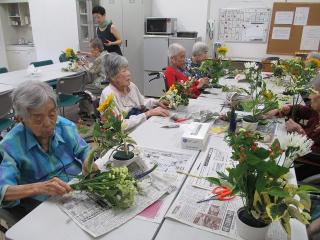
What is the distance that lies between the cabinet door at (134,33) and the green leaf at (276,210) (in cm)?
513

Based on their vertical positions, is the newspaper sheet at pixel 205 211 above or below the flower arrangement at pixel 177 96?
below

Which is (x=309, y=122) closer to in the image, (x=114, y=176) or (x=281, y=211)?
(x=281, y=211)

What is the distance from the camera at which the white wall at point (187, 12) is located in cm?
559

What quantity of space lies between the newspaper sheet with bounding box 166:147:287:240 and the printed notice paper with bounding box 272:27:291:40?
190 inches

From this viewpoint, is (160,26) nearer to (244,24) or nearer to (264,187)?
(244,24)

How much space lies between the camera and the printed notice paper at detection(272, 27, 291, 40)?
5.29 m

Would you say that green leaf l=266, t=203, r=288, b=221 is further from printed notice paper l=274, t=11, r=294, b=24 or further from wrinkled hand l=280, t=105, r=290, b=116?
printed notice paper l=274, t=11, r=294, b=24

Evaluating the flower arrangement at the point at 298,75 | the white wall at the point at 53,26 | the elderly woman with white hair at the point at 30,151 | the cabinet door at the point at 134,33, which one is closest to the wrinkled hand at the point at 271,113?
the flower arrangement at the point at 298,75

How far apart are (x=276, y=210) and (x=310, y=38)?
532cm

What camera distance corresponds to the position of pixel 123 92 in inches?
95.2

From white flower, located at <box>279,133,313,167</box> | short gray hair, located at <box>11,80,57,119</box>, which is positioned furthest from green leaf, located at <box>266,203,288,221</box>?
short gray hair, located at <box>11,80,57,119</box>

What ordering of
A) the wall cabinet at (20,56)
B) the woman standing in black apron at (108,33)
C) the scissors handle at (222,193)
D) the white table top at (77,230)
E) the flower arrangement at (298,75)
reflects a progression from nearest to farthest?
the white table top at (77,230)
the scissors handle at (222,193)
the flower arrangement at (298,75)
the woman standing in black apron at (108,33)
the wall cabinet at (20,56)

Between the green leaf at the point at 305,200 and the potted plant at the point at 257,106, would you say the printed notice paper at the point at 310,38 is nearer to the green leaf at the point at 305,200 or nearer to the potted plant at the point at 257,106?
the potted plant at the point at 257,106

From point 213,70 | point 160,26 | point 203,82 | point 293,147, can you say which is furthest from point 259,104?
point 160,26
